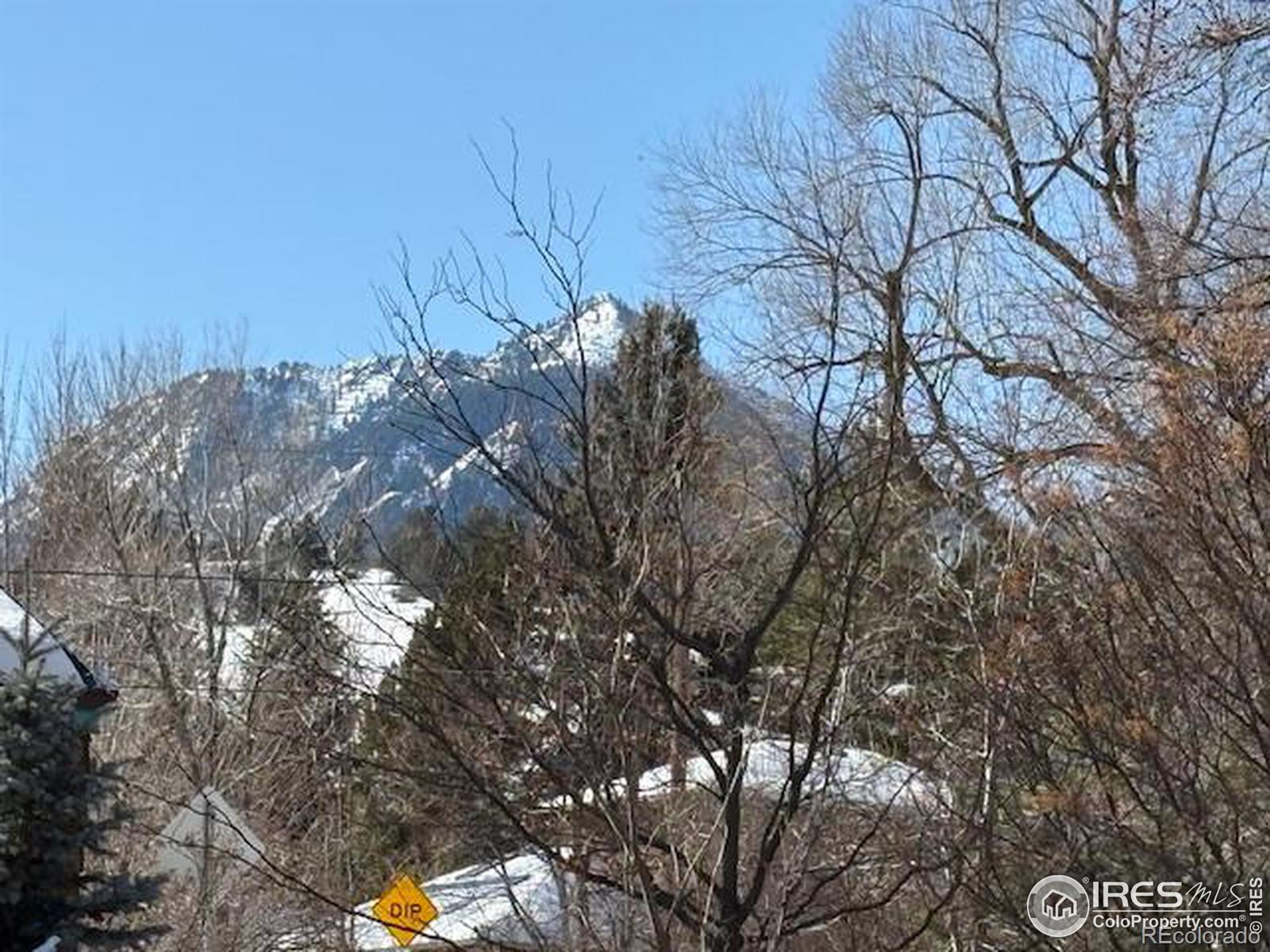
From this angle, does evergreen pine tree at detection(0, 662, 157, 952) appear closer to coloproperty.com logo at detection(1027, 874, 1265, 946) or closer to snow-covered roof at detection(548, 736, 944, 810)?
snow-covered roof at detection(548, 736, 944, 810)

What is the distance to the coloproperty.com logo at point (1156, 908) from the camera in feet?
14.7

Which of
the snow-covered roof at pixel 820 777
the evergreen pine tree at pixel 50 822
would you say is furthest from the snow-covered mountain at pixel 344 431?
the evergreen pine tree at pixel 50 822

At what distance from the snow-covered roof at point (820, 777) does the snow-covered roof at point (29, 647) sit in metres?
6.58

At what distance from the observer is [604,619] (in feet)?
11.2

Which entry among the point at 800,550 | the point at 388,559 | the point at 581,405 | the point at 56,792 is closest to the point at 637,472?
the point at 581,405

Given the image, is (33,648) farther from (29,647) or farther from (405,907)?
(405,907)

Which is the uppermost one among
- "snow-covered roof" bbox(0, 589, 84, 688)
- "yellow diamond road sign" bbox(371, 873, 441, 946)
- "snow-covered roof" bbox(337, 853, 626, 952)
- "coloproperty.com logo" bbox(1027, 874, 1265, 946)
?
"snow-covered roof" bbox(0, 589, 84, 688)

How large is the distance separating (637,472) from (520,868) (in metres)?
2.45

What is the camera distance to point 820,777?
11.9 ft

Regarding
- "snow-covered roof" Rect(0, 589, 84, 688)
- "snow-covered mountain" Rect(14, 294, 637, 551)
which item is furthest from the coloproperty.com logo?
"snow-covered roof" Rect(0, 589, 84, 688)

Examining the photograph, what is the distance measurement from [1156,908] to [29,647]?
7.73 metres

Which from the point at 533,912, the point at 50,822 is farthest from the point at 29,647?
the point at 533,912

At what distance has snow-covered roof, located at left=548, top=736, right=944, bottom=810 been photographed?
3492 mm

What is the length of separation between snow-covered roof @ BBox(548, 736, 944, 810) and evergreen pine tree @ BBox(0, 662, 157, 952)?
5542mm
